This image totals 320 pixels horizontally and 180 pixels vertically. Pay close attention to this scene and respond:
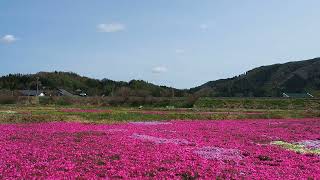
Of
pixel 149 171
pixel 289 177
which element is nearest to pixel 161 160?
pixel 149 171

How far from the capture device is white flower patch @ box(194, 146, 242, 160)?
74.8 ft

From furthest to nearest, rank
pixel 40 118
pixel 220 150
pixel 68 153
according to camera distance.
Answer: pixel 40 118 < pixel 220 150 < pixel 68 153

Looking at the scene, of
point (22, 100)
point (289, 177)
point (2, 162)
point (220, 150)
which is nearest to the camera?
point (289, 177)

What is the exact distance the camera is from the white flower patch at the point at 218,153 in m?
22.8

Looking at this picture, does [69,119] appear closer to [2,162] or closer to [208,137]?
[208,137]

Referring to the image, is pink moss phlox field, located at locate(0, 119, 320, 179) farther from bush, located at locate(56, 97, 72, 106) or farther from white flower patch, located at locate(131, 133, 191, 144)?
bush, located at locate(56, 97, 72, 106)

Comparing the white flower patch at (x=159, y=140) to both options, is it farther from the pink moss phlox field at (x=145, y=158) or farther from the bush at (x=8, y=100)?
the bush at (x=8, y=100)

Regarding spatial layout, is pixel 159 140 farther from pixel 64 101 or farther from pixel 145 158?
pixel 64 101

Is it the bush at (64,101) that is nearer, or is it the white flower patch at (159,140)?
the white flower patch at (159,140)

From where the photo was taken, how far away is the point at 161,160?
2112 centimetres

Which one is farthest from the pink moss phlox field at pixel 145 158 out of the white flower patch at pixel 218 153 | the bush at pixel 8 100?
the bush at pixel 8 100

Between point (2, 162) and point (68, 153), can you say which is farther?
point (68, 153)

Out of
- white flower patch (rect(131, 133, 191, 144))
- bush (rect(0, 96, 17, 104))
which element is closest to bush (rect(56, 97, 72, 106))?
bush (rect(0, 96, 17, 104))

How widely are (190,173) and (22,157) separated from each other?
7644mm
